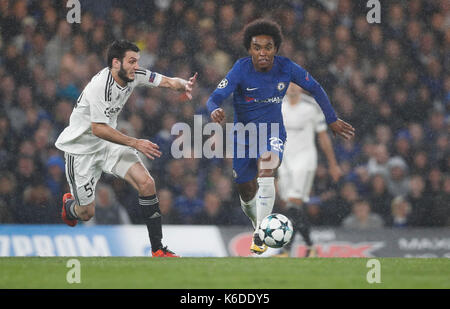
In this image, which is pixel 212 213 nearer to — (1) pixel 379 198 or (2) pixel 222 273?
(1) pixel 379 198

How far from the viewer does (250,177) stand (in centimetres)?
819

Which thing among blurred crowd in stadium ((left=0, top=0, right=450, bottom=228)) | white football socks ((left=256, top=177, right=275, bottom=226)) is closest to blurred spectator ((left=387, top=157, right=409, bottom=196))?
blurred crowd in stadium ((left=0, top=0, right=450, bottom=228))

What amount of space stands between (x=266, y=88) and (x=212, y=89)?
3.66 meters

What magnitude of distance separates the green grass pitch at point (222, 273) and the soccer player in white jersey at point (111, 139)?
0.64 metres

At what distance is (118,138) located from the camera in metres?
7.73

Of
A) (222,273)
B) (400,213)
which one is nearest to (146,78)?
(222,273)

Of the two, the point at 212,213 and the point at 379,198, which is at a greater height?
the point at 379,198

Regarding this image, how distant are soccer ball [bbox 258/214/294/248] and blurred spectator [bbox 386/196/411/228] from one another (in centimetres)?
378

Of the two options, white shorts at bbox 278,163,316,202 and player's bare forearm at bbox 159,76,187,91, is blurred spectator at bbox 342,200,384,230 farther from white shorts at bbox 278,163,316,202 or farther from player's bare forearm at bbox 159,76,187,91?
player's bare forearm at bbox 159,76,187,91

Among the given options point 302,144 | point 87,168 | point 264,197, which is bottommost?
point 264,197

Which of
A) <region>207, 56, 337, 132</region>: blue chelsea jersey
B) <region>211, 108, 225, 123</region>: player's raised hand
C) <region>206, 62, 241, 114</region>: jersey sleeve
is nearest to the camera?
<region>211, 108, 225, 123</region>: player's raised hand

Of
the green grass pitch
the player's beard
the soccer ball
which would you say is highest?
the player's beard

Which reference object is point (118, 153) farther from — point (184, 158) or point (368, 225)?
point (368, 225)

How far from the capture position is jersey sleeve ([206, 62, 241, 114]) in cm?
761
